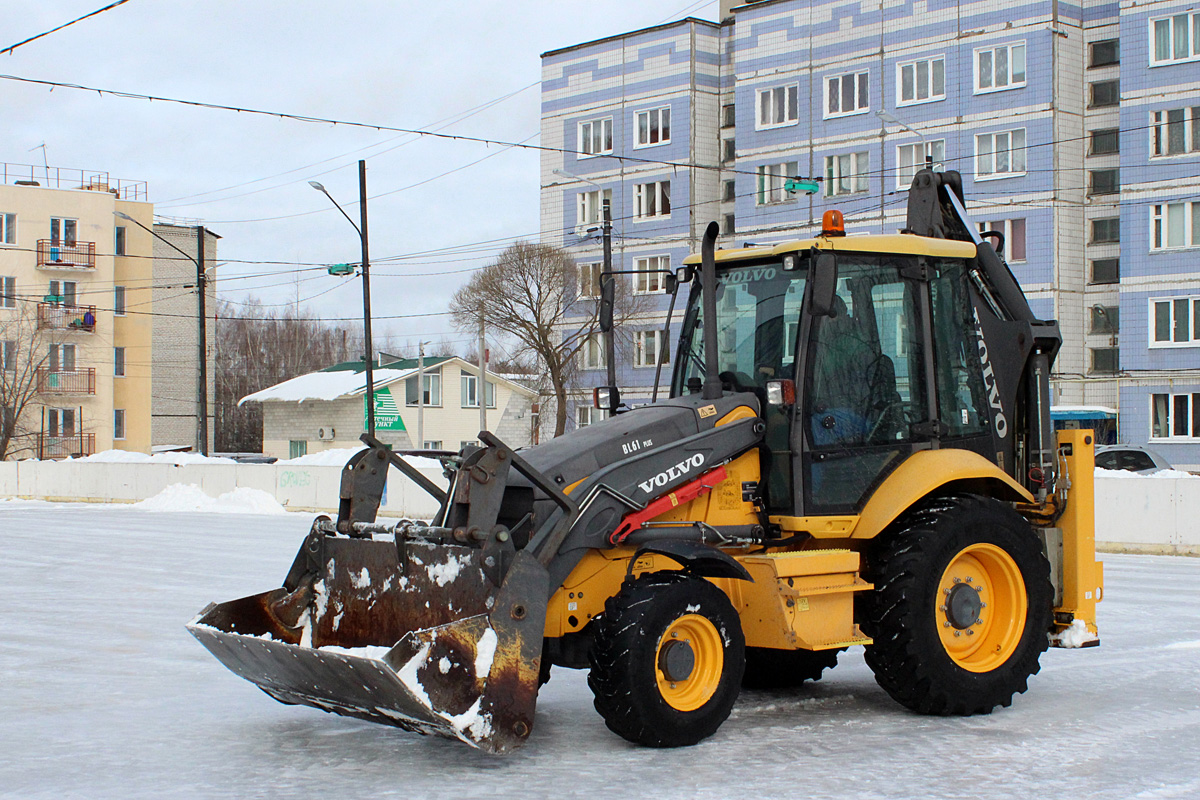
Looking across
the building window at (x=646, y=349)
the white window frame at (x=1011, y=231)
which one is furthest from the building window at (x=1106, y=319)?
the building window at (x=646, y=349)

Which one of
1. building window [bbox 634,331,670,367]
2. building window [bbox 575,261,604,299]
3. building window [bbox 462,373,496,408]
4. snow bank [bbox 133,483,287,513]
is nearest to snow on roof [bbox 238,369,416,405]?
building window [bbox 462,373,496,408]

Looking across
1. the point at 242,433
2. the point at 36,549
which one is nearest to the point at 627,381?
the point at 36,549

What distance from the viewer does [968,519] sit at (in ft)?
26.1

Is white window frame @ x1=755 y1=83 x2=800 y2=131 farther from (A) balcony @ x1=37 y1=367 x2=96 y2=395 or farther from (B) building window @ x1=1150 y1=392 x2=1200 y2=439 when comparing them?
(A) balcony @ x1=37 y1=367 x2=96 y2=395

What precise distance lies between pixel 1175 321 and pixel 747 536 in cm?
3716

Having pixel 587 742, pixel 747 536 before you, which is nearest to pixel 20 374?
pixel 747 536

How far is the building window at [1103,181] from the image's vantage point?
43969mm

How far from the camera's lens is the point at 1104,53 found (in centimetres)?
4403

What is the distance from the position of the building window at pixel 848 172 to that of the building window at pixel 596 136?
1018 cm

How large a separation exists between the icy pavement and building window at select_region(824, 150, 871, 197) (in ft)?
123

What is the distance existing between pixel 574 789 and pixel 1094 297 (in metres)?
41.6

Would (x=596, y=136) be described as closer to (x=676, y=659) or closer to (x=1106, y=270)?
(x=1106, y=270)

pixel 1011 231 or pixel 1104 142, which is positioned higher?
pixel 1104 142

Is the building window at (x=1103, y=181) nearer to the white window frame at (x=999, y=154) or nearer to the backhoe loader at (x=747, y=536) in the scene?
the white window frame at (x=999, y=154)
